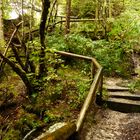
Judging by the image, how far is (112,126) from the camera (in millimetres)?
6848

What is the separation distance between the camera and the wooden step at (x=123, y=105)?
321 inches

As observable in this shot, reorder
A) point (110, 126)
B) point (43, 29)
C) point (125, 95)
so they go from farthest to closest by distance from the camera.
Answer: point (125, 95) → point (43, 29) → point (110, 126)

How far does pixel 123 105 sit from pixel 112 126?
1.54 meters

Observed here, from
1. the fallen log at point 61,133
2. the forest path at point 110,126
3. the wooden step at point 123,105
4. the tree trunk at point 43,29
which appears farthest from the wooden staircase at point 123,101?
the fallen log at point 61,133

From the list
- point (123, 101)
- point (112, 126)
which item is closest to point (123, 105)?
point (123, 101)

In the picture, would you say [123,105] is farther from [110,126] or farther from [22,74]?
[22,74]

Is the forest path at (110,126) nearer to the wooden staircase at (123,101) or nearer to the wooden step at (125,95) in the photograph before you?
the wooden staircase at (123,101)

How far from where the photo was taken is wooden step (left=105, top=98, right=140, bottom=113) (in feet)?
26.7

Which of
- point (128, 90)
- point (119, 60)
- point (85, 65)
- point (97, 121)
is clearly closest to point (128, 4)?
point (119, 60)

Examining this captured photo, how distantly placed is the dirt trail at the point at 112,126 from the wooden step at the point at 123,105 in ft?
0.87

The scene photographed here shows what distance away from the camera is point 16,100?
31.2 feet

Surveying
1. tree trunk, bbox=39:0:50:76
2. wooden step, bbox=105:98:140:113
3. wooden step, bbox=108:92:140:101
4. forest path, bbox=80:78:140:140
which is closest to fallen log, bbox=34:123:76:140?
forest path, bbox=80:78:140:140

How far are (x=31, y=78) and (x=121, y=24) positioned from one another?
827 cm

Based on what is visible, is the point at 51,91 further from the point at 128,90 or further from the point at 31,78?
the point at 128,90
